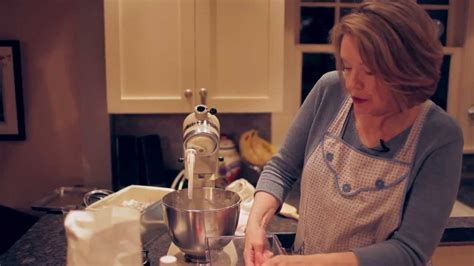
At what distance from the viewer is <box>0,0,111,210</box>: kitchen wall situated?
2371 millimetres

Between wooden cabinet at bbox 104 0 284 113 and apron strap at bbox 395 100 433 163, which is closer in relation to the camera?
apron strap at bbox 395 100 433 163

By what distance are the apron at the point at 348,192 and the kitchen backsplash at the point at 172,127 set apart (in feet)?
3.94

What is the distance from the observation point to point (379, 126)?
1.28 metres

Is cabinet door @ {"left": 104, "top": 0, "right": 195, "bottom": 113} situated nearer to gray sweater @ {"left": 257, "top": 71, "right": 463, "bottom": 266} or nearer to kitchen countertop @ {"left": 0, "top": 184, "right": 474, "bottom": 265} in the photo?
kitchen countertop @ {"left": 0, "top": 184, "right": 474, "bottom": 265}

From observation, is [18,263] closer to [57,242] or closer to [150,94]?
[57,242]

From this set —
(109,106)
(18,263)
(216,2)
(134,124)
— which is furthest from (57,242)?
(216,2)

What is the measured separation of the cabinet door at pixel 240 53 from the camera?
2.14m

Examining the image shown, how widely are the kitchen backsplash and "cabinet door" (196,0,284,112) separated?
0.37 meters

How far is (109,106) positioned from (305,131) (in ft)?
3.39

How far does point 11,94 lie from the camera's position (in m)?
2.49

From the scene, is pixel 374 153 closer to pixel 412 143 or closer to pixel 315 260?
pixel 412 143

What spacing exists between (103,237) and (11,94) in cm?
192

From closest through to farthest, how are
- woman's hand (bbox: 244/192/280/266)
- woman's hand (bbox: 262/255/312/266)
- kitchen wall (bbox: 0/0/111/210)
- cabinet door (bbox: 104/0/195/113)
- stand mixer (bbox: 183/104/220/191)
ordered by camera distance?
woman's hand (bbox: 262/255/312/266) < woman's hand (bbox: 244/192/280/266) < stand mixer (bbox: 183/104/220/191) < cabinet door (bbox: 104/0/195/113) < kitchen wall (bbox: 0/0/111/210)

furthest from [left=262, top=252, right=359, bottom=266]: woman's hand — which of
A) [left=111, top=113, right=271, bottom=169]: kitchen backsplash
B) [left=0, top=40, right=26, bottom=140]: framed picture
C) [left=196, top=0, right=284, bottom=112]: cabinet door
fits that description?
[left=0, top=40, right=26, bottom=140]: framed picture
